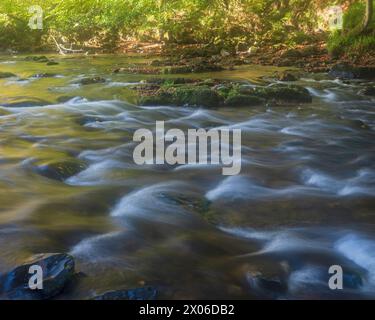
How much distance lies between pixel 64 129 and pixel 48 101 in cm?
294

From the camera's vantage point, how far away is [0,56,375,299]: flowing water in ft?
12.1

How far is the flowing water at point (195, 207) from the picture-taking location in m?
3.69

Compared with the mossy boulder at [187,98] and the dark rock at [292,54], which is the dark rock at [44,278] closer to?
the mossy boulder at [187,98]

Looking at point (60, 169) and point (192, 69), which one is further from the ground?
point (60, 169)

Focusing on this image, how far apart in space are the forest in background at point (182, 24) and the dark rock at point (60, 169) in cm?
1251

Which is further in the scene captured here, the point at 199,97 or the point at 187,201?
the point at 199,97

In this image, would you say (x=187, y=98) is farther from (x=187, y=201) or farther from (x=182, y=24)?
(x=182, y=24)

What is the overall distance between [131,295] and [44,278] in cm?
57

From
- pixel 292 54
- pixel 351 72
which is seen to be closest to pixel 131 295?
pixel 351 72

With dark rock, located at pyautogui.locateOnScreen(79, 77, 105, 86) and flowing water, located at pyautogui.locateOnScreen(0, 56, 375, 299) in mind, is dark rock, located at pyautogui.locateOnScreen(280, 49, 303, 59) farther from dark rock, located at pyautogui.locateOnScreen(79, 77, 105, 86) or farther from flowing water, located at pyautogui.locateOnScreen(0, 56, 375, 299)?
flowing water, located at pyautogui.locateOnScreen(0, 56, 375, 299)

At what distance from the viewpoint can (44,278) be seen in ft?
10.9

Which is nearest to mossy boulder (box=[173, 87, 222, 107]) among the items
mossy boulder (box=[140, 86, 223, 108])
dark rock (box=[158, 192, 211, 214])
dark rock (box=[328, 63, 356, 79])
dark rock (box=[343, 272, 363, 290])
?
mossy boulder (box=[140, 86, 223, 108])
